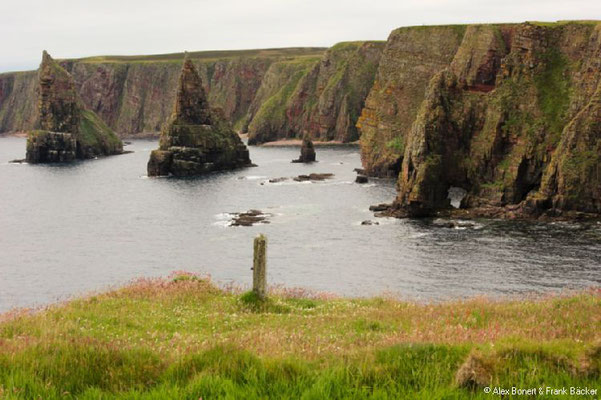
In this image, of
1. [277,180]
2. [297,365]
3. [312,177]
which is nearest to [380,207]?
[277,180]

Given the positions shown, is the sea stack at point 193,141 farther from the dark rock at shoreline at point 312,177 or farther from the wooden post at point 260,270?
the wooden post at point 260,270

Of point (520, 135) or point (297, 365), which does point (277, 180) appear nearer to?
point (520, 135)

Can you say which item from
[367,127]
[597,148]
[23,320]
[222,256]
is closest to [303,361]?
[23,320]

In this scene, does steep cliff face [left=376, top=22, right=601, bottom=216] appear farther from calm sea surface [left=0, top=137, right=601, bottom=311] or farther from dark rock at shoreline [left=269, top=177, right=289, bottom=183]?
dark rock at shoreline [left=269, top=177, right=289, bottom=183]

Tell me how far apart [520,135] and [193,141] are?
87790mm

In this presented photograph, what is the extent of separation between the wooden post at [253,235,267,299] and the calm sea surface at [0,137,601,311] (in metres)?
18.4

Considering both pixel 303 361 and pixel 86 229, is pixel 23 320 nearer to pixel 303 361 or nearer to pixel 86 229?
pixel 303 361

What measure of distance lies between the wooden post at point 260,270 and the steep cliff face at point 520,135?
69478mm

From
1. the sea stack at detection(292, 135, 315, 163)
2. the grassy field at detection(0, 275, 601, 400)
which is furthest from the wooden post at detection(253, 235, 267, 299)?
the sea stack at detection(292, 135, 315, 163)

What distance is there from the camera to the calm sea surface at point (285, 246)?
202 ft

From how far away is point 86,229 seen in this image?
96.5 metres

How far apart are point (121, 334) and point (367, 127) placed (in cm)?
14113

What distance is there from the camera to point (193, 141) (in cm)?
16350

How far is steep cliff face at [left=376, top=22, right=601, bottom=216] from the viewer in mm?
88875
